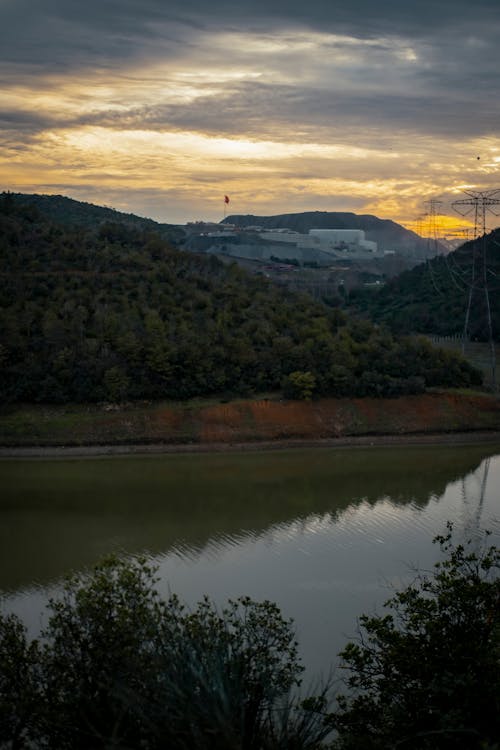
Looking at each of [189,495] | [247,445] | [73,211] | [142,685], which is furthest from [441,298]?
[142,685]

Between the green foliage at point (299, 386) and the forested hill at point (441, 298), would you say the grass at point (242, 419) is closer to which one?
the green foliage at point (299, 386)

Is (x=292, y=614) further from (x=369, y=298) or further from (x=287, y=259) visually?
(x=287, y=259)

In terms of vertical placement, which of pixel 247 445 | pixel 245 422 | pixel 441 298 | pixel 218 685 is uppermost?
pixel 441 298

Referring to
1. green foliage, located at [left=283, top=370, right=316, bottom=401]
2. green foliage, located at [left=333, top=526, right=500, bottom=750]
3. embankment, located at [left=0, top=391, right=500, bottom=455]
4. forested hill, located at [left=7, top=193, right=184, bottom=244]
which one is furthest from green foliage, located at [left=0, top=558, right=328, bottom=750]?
forested hill, located at [left=7, top=193, right=184, bottom=244]

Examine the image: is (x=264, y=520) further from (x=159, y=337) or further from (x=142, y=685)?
(x=159, y=337)

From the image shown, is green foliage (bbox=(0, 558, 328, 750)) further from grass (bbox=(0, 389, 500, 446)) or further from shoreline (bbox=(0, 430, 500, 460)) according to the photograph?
grass (bbox=(0, 389, 500, 446))

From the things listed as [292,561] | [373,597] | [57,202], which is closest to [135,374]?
[292,561]
